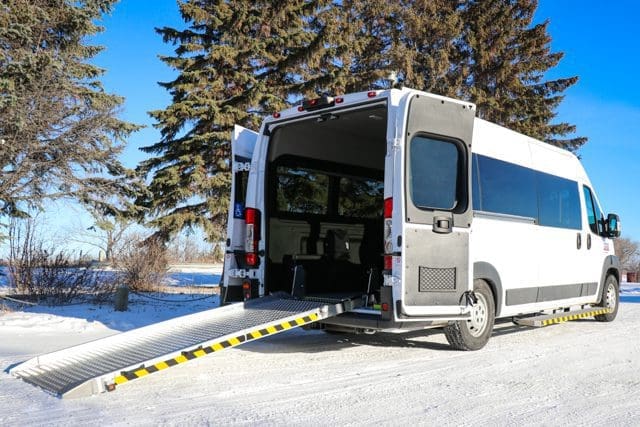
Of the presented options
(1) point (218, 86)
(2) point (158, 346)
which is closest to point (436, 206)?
(2) point (158, 346)

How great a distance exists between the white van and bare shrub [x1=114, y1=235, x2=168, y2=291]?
6790 millimetres

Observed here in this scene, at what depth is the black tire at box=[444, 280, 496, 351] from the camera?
7109 millimetres

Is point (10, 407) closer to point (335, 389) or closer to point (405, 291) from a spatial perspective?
point (335, 389)

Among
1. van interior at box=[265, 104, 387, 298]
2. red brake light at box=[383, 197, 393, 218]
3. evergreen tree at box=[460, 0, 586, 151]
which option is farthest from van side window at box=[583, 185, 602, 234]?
evergreen tree at box=[460, 0, 586, 151]

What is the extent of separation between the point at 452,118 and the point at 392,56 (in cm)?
1542

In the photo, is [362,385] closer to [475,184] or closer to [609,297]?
[475,184]

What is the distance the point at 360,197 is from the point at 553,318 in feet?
11.3

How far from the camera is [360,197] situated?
960 centimetres

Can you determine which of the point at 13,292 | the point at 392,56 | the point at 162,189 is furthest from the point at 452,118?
the point at 392,56

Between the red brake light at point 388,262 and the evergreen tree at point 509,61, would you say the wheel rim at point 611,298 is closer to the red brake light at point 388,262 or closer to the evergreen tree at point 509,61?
the red brake light at point 388,262

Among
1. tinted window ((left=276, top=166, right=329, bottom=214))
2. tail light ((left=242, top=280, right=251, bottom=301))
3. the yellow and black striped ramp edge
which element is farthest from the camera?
tinted window ((left=276, top=166, right=329, bottom=214))

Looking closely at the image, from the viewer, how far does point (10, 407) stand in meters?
4.64

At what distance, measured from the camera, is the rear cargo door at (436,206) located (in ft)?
20.6

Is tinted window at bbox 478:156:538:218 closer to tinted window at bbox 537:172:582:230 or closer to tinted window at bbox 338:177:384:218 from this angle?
tinted window at bbox 537:172:582:230
